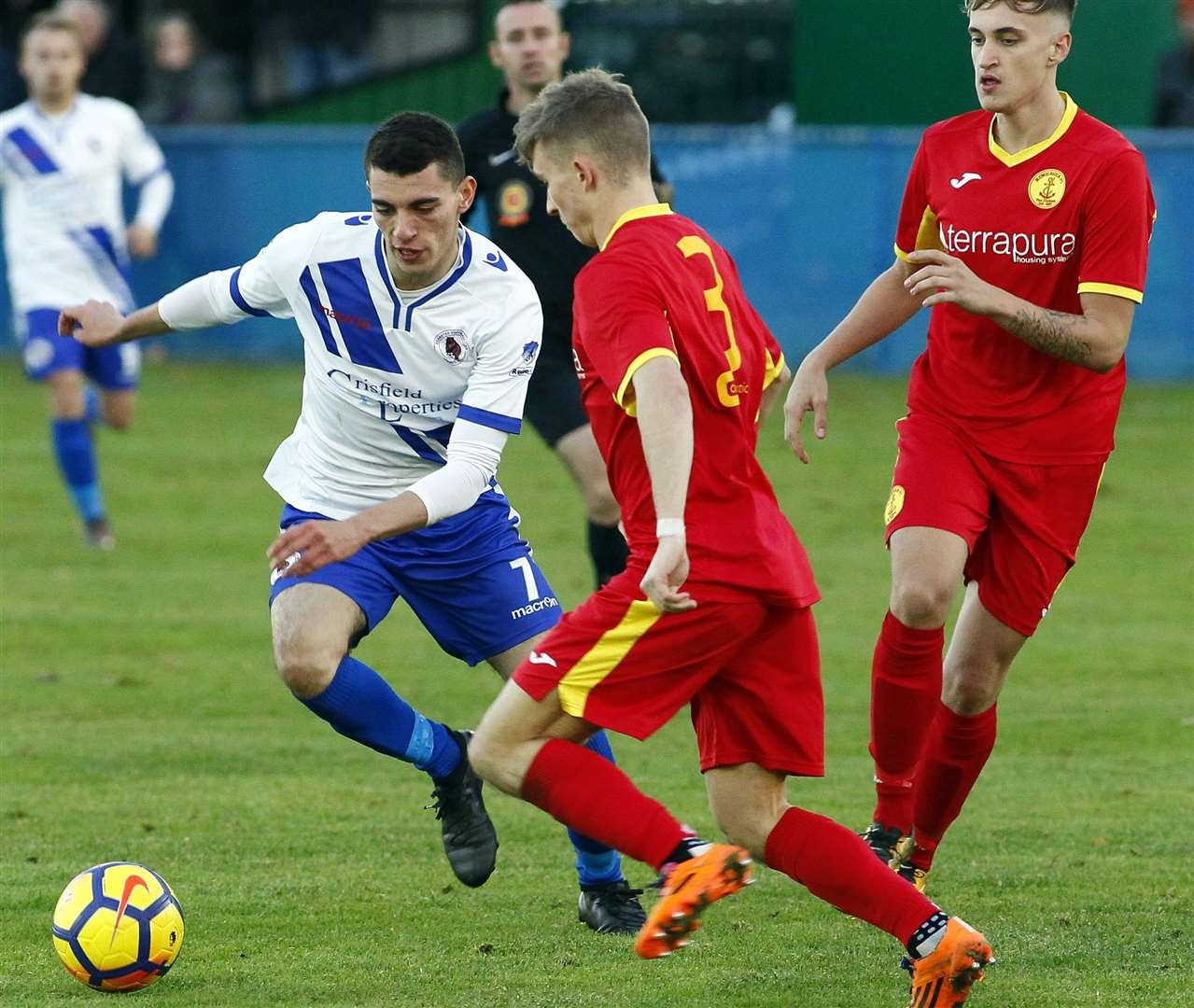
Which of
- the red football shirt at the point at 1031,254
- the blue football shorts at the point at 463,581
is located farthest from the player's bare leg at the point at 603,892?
the red football shirt at the point at 1031,254

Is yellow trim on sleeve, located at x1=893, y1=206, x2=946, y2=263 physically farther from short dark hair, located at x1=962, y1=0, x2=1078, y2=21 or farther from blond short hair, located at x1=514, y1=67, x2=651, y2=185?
blond short hair, located at x1=514, y1=67, x2=651, y2=185

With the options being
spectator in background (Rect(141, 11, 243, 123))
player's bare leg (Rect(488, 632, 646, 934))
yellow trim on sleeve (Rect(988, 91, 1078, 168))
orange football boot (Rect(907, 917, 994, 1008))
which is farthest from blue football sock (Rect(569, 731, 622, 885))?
spectator in background (Rect(141, 11, 243, 123))

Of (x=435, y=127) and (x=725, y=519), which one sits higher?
(x=435, y=127)

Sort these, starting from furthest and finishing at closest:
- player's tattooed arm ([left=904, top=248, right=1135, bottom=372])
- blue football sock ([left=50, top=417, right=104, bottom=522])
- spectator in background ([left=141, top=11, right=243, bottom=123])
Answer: spectator in background ([left=141, top=11, right=243, bottom=123]), blue football sock ([left=50, top=417, right=104, bottom=522]), player's tattooed arm ([left=904, top=248, right=1135, bottom=372])

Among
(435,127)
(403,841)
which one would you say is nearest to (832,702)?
(403,841)

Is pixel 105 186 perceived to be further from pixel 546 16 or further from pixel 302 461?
pixel 302 461

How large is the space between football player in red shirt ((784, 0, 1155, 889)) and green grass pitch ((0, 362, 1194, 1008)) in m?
0.57

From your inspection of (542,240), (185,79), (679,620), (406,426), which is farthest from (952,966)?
(185,79)

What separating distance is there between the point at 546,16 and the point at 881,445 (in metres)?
7.32

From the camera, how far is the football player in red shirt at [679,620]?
4.34m

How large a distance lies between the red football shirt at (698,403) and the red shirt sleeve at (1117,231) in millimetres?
1087

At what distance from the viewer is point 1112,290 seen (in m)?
5.05

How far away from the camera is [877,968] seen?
5043mm

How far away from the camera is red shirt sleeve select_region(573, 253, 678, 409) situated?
422cm
